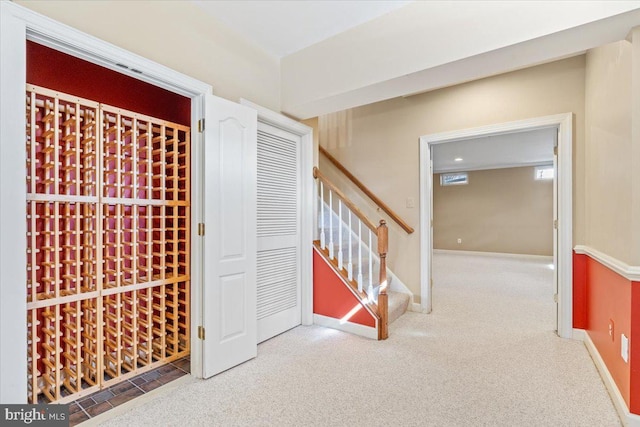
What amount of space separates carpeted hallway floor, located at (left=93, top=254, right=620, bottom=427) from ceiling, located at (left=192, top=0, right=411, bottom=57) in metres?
2.59

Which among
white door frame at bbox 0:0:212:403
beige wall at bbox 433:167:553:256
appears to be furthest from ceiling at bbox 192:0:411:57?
beige wall at bbox 433:167:553:256

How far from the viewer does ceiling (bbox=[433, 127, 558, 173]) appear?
5238 millimetres

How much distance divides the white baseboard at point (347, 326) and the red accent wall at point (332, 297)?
0.11 ft

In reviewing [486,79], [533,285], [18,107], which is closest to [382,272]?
[486,79]

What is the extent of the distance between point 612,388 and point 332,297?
204cm

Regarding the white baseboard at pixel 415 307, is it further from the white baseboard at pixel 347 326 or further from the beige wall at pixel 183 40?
the beige wall at pixel 183 40

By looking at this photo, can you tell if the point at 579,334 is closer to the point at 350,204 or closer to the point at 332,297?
the point at 332,297

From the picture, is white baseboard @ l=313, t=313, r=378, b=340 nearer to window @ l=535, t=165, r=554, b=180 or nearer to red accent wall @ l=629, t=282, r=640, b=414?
red accent wall @ l=629, t=282, r=640, b=414

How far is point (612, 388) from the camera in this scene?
1827 millimetres

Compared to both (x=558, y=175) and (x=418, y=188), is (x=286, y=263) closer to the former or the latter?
(x=418, y=188)

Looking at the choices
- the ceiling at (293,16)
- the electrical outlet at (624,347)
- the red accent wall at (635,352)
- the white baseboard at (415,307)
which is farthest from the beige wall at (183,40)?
the electrical outlet at (624,347)

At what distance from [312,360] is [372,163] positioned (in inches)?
98.5

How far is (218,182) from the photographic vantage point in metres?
2.14

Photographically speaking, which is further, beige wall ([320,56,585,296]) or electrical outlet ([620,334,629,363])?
beige wall ([320,56,585,296])
